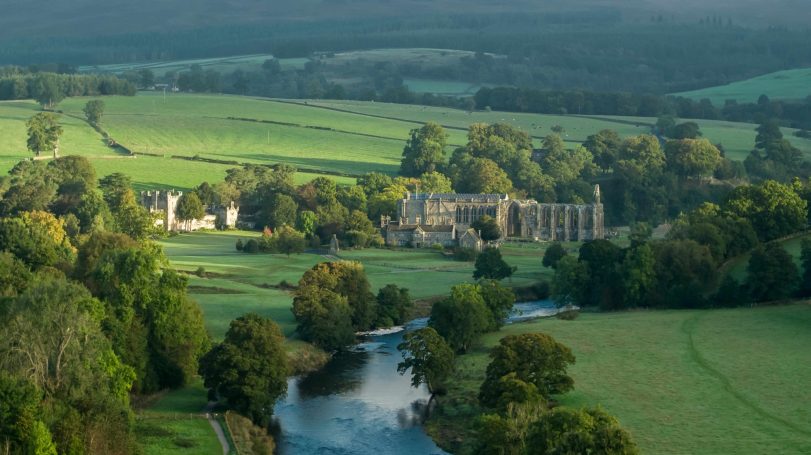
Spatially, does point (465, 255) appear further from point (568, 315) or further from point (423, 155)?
point (423, 155)

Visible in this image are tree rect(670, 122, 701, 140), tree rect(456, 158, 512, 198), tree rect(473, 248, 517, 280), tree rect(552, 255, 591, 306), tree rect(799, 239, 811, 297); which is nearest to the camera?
tree rect(799, 239, 811, 297)

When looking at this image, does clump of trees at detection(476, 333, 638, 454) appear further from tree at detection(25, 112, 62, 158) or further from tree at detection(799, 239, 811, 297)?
tree at detection(25, 112, 62, 158)

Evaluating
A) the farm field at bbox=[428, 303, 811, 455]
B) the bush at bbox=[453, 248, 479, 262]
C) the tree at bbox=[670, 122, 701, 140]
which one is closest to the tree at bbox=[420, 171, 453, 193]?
the bush at bbox=[453, 248, 479, 262]

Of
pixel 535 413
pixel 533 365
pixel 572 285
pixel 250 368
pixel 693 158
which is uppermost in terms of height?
pixel 693 158

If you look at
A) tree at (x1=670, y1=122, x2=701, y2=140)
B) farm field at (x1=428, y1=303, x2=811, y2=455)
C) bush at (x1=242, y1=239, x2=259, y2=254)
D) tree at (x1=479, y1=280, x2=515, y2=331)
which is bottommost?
farm field at (x1=428, y1=303, x2=811, y2=455)

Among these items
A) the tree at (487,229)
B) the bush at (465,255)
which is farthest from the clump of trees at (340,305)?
the tree at (487,229)

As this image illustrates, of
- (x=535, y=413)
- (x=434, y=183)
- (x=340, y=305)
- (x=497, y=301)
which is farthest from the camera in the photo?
(x=434, y=183)

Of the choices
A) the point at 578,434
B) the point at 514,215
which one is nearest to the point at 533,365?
the point at 578,434

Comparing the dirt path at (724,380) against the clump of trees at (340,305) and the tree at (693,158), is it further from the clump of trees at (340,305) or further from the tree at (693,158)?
the tree at (693,158)
